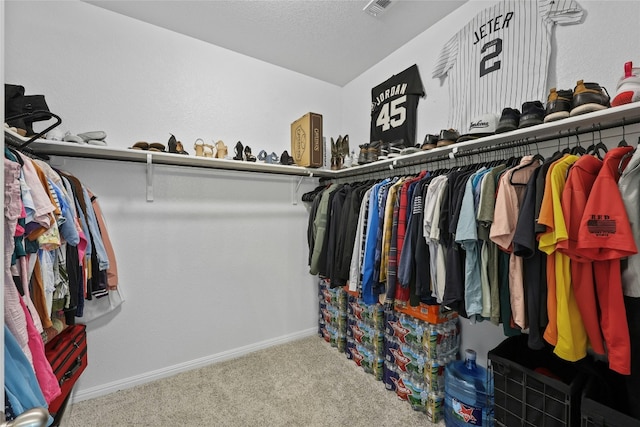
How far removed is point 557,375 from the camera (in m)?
1.36

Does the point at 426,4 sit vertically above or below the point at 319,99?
above

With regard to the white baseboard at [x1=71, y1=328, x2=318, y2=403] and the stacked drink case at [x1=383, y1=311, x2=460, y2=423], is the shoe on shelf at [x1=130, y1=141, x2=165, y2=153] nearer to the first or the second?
the white baseboard at [x1=71, y1=328, x2=318, y2=403]

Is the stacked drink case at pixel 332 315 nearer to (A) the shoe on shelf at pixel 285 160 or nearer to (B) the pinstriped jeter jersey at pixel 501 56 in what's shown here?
(A) the shoe on shelf at pixel 285 160

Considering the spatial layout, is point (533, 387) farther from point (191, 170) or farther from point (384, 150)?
point (191, 170)

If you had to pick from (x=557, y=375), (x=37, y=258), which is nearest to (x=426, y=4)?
(x=557, y=375)

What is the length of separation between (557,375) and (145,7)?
10.9 ft

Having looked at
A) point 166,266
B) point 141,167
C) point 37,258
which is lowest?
point 166,266

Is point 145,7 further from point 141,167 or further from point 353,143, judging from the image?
point 353,143

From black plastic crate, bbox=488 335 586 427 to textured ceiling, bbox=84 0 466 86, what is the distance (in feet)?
7.38

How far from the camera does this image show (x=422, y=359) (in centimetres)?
180

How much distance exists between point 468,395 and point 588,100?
61.6 inches

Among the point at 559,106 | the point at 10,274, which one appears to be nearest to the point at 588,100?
the point at 559,106

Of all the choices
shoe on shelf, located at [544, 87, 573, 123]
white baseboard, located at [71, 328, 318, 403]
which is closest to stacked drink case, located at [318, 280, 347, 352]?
white baseboard, located at [71, 328, 318, 403]

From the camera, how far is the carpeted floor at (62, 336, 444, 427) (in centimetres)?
172
